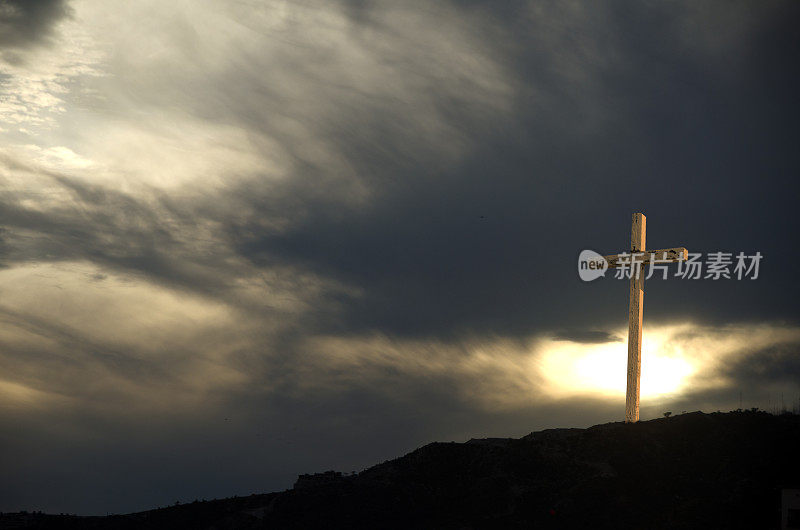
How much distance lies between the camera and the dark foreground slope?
20828 mm

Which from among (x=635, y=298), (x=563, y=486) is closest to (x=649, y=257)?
(x=635, y=298)

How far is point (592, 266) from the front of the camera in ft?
84.6

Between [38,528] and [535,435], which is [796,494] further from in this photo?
[38,528]

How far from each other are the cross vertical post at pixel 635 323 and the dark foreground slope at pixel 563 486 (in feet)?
2.65

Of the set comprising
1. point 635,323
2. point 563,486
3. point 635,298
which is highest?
point 635,298

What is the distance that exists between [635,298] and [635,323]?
88 cm

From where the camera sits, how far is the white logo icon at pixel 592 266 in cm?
2570

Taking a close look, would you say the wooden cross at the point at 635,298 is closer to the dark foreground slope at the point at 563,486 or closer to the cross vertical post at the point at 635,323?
the cross vertical post at the point at 635,323

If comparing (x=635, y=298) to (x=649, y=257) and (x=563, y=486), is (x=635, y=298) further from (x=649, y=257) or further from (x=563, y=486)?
(x=563, y=486)

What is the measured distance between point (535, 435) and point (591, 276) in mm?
6157

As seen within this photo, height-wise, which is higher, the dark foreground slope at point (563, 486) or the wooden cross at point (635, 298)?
the wooden cross at point (635, 298)

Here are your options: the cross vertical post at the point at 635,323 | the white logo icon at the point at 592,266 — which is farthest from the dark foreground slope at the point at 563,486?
the white logo icon at the point at 592,266

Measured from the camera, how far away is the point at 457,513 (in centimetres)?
2255

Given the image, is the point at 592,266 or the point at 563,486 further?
the point at 592,266
